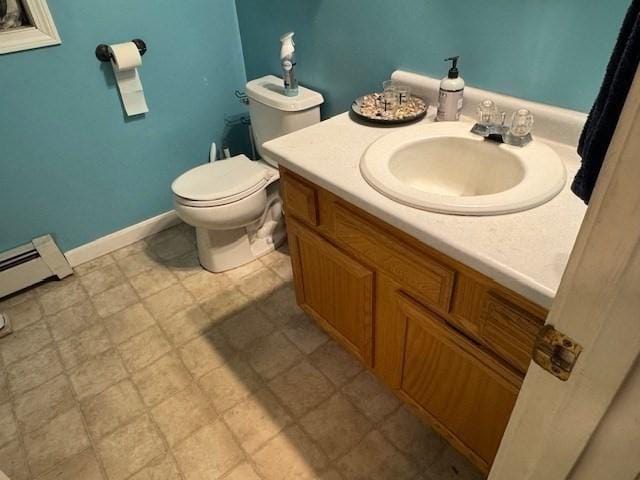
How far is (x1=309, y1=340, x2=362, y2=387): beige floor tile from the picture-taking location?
5.16 feet

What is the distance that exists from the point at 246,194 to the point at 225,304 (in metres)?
0.49

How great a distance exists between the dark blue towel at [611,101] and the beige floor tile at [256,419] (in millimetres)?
1207

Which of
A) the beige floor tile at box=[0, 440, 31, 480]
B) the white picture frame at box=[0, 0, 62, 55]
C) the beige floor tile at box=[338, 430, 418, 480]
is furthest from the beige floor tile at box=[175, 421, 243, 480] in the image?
the white picture frame at box=[0, 0, 62, 55]

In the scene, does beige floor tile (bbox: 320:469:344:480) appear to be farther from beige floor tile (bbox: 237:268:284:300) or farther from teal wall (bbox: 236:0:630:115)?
teal wall (bbox: 236:0:630:115)

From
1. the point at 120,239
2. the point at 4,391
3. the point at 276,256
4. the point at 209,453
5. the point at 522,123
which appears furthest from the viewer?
the point at 120,239

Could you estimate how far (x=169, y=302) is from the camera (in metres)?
1.94

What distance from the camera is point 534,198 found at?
3.06 feet

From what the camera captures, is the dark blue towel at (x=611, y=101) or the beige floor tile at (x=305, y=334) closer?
the dark blue towel at (x=611, y=101)

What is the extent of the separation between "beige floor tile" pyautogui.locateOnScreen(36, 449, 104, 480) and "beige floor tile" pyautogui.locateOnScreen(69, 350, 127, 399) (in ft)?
0.80

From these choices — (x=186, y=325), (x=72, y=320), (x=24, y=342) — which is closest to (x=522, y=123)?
(x=186, y=325)

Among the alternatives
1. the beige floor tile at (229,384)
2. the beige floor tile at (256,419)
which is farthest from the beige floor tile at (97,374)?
the beige floor tile at (256,419)

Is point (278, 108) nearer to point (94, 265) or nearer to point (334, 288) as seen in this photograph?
point (334, 288)

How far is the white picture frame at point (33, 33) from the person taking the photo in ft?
5.51

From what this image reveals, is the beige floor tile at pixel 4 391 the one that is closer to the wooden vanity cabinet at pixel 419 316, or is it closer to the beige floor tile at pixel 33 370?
the beige floor tile at pixel 33 370
